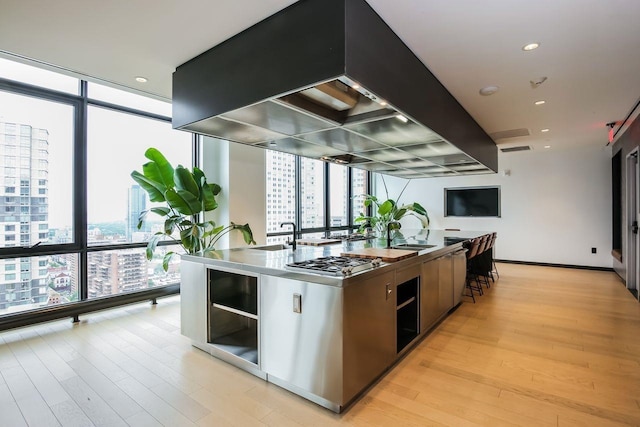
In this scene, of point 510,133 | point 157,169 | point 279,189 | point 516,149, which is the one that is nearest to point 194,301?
point 157,169

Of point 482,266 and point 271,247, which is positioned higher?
point 271,247

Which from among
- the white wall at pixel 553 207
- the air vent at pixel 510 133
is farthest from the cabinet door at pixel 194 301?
the white wall at pixel 553 207

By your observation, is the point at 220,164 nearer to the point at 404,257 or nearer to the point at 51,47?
the point at 51,47

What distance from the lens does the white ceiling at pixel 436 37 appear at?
2.12 meters

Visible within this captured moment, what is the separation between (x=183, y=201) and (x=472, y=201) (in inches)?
284

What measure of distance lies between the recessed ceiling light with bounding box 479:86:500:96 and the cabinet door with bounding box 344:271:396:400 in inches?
95.8

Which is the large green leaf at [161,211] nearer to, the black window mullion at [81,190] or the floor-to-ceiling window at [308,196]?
the black window mullion at [81,190]

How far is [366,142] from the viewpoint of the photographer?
351 cm

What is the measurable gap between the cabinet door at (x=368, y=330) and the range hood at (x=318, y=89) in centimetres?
135

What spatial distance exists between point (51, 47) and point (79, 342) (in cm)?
282

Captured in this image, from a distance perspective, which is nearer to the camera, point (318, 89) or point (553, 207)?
point (318, 89)

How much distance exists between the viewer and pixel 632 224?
4.92 metres

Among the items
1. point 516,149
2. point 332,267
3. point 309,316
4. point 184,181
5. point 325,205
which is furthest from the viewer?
point 325,205

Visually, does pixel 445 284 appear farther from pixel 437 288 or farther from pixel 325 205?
pixel 325 205
